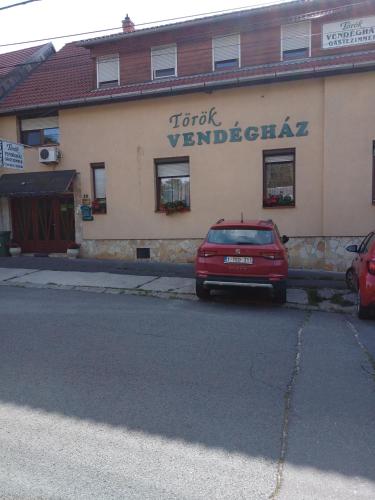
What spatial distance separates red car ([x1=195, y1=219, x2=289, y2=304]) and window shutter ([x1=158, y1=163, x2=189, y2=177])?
5.41 metres

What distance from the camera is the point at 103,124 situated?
1344 cm

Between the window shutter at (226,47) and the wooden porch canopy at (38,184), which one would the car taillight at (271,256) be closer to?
the wooden porch canopy at (38,184)

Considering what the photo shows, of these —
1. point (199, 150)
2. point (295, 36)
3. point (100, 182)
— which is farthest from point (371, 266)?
point (100, 182)

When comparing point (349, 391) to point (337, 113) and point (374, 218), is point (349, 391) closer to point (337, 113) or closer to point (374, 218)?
point (374, 218)

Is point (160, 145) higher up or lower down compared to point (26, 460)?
higher up

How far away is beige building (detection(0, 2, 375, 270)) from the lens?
37.2 ft

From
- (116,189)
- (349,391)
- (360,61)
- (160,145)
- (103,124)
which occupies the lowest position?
(349,391)

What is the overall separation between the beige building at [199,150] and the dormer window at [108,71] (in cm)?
4

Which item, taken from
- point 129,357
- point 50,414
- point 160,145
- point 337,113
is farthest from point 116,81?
point 50,414

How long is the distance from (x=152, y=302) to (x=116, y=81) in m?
9.32

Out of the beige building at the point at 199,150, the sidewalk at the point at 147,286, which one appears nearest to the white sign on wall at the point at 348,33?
the beige building at the point at 199,150

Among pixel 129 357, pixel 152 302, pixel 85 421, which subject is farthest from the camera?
pixel 152 302

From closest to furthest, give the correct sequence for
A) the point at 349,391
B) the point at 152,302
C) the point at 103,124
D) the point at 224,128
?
the point at 349,391 → the point at 152,302 → the point at 224,128 → the point at 103,124

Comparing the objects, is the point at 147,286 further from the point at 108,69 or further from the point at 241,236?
the point at 108,69
